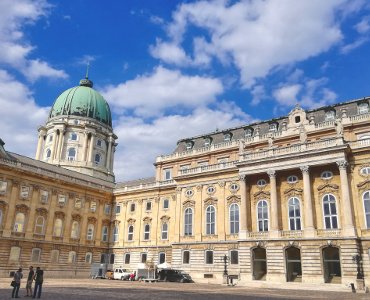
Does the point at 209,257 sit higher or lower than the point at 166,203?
lower

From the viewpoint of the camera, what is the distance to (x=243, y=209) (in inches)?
1734

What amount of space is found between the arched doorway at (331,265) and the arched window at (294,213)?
13.0ft

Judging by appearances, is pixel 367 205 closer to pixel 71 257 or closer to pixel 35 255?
pixel 71 257

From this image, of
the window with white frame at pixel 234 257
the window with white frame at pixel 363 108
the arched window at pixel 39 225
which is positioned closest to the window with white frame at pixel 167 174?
the window with white frame at pixel 234 257

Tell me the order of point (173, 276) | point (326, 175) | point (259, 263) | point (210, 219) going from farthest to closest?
point (210, 219) → point (173, 276) → point (259, 263) → point (326, 175)

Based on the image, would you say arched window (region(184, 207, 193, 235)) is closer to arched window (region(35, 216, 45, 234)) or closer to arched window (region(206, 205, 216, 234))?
arched window (region(206, 205, 216, 234))

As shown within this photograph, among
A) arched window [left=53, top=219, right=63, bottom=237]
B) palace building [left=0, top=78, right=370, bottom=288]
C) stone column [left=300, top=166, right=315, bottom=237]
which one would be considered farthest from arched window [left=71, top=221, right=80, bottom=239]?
stone column [left=300, top=166, right=315, bottom=237]

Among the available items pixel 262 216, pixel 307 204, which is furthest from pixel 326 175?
pixel 262 216

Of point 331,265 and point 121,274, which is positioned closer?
point 331,265

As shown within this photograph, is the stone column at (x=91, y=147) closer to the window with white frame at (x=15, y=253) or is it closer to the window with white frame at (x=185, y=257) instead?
the window with white frame at (x=15, y=253)

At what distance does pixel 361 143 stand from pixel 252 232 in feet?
52.2

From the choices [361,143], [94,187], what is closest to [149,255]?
[94,187]

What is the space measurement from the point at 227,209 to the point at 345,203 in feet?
48.4

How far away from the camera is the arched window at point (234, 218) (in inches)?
1813
